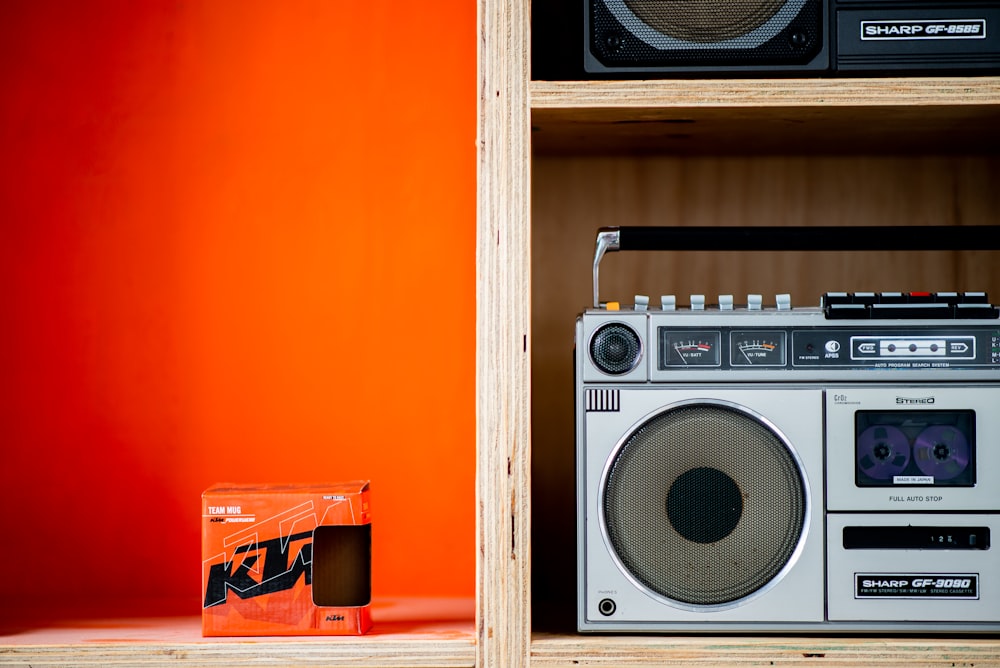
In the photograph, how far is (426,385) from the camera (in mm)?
1311

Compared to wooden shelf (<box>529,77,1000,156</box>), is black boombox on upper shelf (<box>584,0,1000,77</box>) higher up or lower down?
higher up

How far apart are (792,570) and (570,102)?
1.74ft

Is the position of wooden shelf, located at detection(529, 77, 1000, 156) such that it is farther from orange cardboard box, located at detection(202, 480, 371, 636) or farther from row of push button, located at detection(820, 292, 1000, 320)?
orange cardboard box, located at detection(202, 480, 371, 636)

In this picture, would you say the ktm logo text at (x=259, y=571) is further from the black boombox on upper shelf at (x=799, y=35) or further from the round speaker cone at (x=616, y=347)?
the black boombox on upper shelf at (x=799, y=35)

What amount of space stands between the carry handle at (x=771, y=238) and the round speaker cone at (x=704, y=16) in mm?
206

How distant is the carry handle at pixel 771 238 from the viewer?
0.99 m

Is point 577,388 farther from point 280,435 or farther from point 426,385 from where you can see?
point 280,435

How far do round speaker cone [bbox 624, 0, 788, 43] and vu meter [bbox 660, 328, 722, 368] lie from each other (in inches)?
12.3

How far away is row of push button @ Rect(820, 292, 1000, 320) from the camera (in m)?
0.92

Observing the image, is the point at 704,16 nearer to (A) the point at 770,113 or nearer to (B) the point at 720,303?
(A) the point at 770,113

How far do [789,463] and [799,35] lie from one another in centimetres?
45

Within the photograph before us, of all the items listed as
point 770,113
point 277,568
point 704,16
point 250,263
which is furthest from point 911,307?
point 250,263

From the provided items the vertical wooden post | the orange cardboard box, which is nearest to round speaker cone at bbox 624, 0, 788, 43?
the vertical wooden post

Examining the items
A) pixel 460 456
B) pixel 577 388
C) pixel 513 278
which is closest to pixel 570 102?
pixel 513 278
